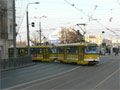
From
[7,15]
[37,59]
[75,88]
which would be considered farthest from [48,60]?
[75,88]

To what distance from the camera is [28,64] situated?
31031 mm

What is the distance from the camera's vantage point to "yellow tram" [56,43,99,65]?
26203mm

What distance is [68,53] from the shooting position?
30.2m

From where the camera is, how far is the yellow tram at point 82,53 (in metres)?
26.2

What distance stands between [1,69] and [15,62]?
118 inches

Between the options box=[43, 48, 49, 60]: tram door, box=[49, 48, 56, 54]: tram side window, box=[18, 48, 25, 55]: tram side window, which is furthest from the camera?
box=[18, 48, 25, 55]: tram side window

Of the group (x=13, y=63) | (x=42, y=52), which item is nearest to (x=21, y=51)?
(x=42, y=52)

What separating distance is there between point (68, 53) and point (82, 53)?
373 cm

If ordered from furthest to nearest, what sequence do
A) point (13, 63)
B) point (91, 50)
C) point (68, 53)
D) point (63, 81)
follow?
1. point (68, 53)
2. point (13, 63)
3. point (91, 50)
4. point (63, 81)

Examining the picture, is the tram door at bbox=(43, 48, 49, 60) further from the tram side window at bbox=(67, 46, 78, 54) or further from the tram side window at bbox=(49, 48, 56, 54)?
the tram side window at bbox=(67, 46, 78, 54)

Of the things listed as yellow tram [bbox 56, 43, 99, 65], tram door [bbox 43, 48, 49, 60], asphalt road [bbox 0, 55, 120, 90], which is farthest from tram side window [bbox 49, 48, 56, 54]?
asphalt road [bbox 0, 55, 120, 90]

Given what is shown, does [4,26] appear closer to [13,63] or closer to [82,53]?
[13,63]

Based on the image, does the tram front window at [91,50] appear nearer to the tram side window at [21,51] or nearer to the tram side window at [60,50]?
the tram side window at [60,50]

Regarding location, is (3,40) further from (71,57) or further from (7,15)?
(71,57)
